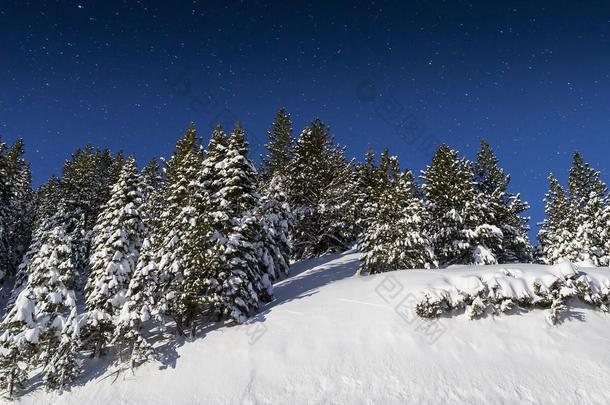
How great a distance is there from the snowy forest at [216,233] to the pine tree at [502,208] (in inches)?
5.2

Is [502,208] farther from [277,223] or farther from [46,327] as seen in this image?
[46,327]

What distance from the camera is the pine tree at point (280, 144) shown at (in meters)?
39.8

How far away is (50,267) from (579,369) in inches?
829

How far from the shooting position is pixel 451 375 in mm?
13039

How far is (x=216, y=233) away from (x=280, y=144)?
22983 millimetres

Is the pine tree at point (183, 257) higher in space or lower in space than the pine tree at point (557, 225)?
higher

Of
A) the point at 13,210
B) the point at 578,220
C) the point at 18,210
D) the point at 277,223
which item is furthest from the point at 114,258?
the point at 578,220

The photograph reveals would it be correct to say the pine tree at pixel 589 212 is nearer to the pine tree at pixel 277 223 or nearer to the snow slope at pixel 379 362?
the snow slope at pixel 379 362

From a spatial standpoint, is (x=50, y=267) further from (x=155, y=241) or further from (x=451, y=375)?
(x=451, y=375)

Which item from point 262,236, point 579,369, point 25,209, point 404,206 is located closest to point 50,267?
point 262,236

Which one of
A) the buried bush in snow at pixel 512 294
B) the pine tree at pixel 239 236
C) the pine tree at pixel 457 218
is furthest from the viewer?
the pine tree at pixel 457 218

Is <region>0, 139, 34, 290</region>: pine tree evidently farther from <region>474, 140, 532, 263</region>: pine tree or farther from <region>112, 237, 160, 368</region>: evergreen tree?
<region>474, 140, 532, 263</region>: pine tree

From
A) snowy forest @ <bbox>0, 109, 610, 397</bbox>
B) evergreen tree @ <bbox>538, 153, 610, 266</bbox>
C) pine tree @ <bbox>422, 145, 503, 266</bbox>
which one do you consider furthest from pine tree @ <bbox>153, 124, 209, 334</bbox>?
evergreen tree @ <bbox>538, 153, 610, 266</bbox>

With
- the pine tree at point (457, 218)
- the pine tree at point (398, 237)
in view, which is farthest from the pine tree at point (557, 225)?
the pine tree at point (398, 237)
